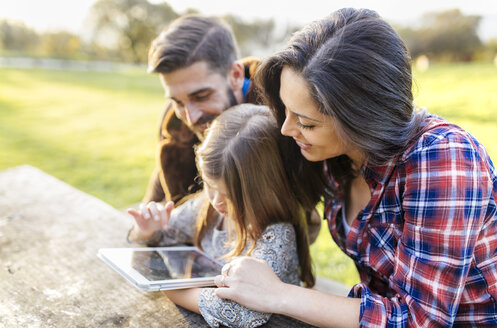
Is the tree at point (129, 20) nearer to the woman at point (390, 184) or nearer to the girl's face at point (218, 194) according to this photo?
the girl's face at point (218, 194)

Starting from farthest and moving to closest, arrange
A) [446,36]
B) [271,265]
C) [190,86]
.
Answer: [446,36]
[190,86]
[271,265]

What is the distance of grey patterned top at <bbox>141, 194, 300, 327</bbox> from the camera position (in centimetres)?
119

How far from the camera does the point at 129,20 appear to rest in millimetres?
19047

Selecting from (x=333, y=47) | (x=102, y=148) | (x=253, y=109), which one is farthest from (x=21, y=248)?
(x=102, y=148)

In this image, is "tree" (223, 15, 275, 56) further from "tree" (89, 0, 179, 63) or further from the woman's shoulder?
the woman's shoulder

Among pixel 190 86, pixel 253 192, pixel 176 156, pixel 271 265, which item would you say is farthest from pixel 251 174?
pixel 176 156

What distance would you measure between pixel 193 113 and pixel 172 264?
72 centimetres

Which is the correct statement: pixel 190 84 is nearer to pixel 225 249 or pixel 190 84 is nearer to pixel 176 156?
pixel 176 156

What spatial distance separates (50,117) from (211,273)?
7.84 m

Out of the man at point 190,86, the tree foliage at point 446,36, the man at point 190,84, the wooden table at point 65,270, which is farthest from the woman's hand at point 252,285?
the tree foliage at point 446,36

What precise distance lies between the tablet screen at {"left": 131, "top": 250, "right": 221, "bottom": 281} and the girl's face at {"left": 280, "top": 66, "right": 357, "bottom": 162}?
1.63 ft

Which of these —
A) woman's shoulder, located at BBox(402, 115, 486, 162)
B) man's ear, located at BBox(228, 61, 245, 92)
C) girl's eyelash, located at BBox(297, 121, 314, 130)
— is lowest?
man's ear, located at BBox(228, 61, 245, 92)

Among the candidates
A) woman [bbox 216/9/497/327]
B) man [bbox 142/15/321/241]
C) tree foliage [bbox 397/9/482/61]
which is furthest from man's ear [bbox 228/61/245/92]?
tree foliage [bbox 397/9/482/61]

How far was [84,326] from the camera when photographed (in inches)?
47.2
